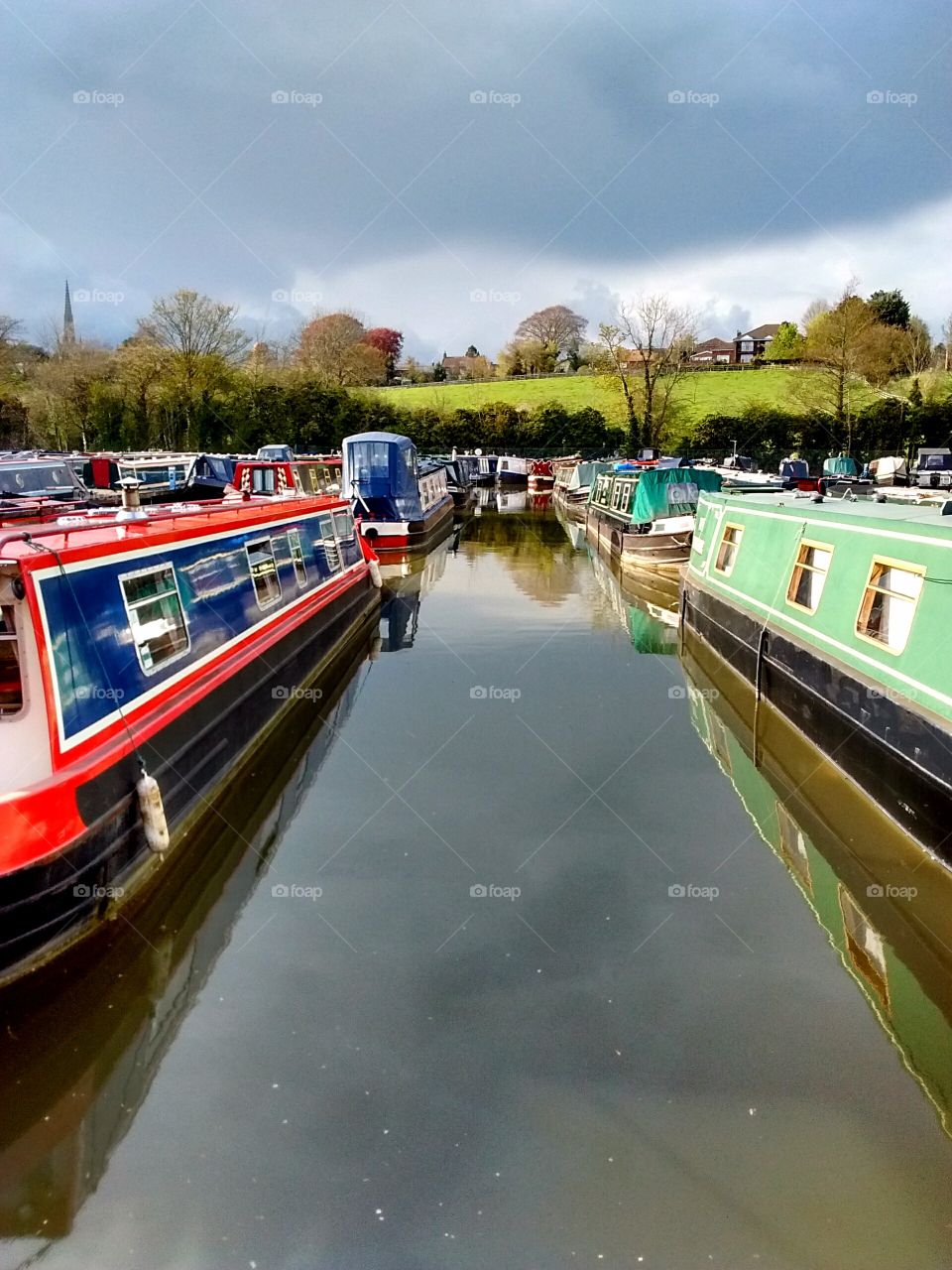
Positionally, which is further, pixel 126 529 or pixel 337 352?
pixel 337 352

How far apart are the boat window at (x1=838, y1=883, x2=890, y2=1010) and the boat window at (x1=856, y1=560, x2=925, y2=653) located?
1.81 m

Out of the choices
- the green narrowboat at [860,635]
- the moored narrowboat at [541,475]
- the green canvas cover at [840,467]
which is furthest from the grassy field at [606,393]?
the green narrowboat at [860,635]

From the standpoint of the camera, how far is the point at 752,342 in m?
87.9

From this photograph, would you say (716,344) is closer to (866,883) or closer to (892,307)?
(892,307)

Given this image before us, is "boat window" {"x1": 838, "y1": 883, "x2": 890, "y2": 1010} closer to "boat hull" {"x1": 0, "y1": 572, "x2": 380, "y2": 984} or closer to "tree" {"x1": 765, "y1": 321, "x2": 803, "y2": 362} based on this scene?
"boat hull" {"x1": 0, "y1": 572, "x2": 380, "y2": 984}

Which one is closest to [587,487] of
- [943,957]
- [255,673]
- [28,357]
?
[255,673]

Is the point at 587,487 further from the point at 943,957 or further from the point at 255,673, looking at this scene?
the point at 943,957

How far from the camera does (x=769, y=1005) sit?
3908mm

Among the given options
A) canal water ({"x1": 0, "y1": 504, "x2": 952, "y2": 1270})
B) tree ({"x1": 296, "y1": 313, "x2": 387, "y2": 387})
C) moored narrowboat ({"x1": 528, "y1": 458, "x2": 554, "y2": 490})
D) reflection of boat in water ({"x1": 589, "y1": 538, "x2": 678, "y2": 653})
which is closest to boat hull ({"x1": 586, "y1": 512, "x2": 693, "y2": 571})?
reflection of boat in water ({"x1": 589, "y1": 538, "x2": 678, "y2": 653})

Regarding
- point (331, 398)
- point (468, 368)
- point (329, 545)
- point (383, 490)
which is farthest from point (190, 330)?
point (468, 368)

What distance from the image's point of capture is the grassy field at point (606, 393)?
47.0 meters

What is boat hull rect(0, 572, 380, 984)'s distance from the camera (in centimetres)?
366

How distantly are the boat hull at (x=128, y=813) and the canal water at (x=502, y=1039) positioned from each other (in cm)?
18

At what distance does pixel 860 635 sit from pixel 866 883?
1.97m
